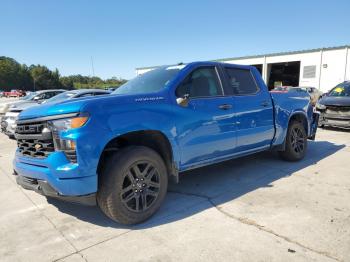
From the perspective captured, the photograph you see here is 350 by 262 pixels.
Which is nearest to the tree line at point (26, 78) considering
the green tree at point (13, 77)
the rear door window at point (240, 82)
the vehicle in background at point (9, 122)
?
the green tree at point (13, 77)

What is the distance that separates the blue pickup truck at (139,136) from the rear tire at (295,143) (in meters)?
1.01

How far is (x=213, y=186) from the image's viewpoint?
15.7 feet

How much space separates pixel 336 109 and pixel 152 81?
7.94m

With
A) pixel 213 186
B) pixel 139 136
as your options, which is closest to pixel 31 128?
pixel 139 136

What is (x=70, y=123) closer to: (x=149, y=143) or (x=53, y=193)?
(x=53, y=193)

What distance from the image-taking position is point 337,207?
12.6 feet

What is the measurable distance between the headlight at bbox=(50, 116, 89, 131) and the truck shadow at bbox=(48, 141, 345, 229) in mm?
1232

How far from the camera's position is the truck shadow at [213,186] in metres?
3.82

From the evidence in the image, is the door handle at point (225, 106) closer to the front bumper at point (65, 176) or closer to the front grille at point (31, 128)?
the front bumper at point (65, 176)

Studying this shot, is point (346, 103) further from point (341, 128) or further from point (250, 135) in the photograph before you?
point (250, 135)

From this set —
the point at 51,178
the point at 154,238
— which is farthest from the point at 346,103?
the point at 51,178

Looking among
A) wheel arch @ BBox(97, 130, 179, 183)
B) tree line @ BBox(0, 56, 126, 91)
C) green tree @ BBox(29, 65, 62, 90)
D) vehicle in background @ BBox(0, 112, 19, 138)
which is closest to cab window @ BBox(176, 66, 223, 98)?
wheel arch @ BBox(97, 130, 179, 183)

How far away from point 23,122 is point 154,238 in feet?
6.66

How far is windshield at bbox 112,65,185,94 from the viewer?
4164 millimetres
